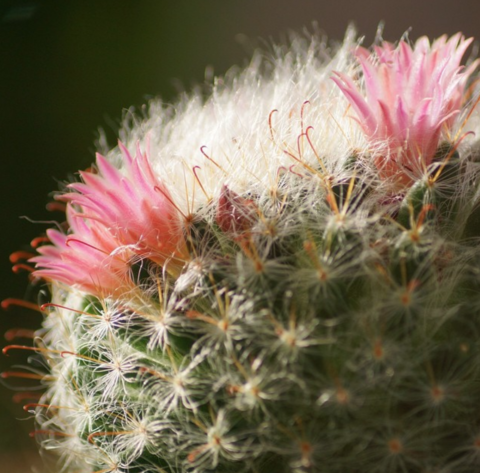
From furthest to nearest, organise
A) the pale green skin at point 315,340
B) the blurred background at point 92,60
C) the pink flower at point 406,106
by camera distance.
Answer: the blurred background at point 92,60 < the pink flower at point 406,106 < the pale green skin at point 315,340

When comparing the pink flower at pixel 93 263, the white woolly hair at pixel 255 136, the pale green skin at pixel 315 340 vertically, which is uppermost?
the white woolly hair at pixel 255 136

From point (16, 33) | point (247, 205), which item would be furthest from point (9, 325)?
point (247, 205)

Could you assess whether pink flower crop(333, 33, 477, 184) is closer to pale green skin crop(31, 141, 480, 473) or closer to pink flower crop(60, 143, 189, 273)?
pale green skin crop(31, 141, 480, 473)

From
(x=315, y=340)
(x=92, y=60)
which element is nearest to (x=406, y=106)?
(x=315, y=340)

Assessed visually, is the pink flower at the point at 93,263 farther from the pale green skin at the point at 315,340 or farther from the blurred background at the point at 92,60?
the blurred background at the point at 92,60

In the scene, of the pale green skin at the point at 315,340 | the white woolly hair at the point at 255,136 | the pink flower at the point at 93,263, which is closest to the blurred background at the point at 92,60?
the white woolly hair at the point at 255,136
